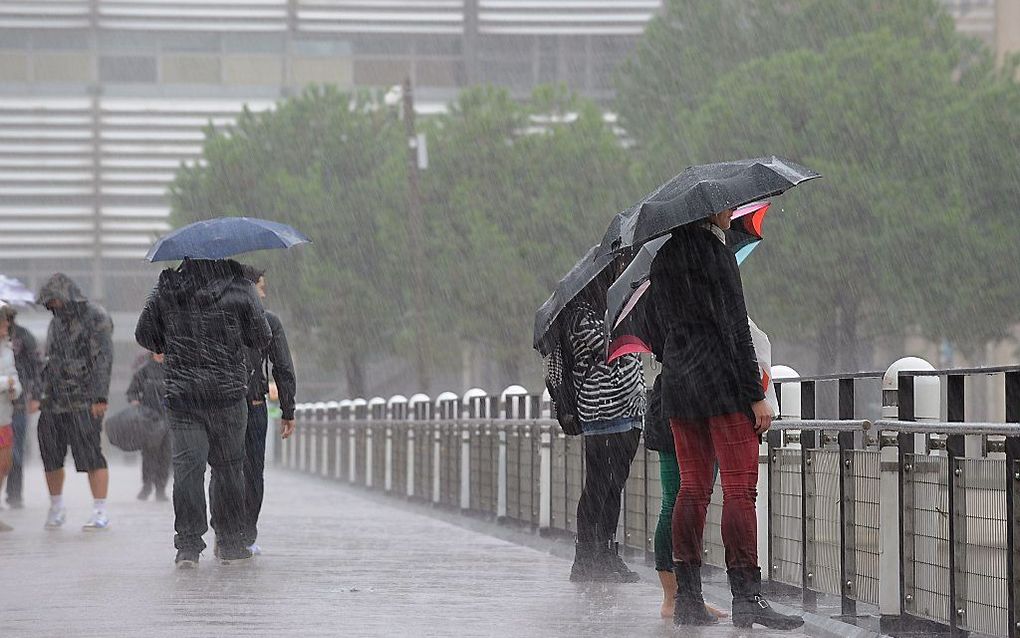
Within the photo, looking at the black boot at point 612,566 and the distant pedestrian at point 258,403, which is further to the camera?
the distant pedestrian at point 258,403

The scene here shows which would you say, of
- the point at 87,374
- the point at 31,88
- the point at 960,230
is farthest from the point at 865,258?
the point at 31,88

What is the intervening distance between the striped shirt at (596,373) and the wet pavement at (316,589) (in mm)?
918

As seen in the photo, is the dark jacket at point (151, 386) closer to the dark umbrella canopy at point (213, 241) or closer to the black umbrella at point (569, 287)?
the dark umbrella canopy at point (213, 241)

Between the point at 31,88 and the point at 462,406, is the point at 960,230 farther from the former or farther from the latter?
the point at 31,88

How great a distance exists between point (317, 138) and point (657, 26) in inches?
402

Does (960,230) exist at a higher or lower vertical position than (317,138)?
lower

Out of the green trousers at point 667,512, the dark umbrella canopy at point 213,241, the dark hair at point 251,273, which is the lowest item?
the green trousers at point 667,512

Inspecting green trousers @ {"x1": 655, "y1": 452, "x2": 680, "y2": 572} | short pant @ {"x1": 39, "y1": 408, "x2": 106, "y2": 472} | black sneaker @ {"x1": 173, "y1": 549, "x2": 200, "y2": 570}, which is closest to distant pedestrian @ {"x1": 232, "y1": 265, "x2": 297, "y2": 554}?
black sneaker @ {"x1": 173, "y1": 549, "x2": 200, "y2": 570}

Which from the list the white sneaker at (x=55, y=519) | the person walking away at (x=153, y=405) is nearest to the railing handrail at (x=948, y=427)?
the white sneaker at (x=55, y=519)

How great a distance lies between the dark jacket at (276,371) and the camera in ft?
43.5

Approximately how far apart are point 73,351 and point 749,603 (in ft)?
28.2

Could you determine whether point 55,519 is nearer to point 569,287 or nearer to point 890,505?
point 569,287

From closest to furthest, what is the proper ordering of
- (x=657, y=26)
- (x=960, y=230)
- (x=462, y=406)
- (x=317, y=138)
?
(x=462, y=406)
(x=960, y=230)
(x=657, y=26)
(x=317, y=138)

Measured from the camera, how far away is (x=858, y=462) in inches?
358
